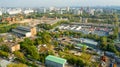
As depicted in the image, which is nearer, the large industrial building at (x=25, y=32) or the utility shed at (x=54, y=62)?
the utility shed at (x=54, y=62)

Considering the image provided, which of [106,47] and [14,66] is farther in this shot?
[106,47]

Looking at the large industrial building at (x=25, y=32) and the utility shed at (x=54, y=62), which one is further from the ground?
the large industrial building at (x=25, y=32)

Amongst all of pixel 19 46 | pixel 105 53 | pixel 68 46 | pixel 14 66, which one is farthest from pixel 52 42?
pixel 14 66

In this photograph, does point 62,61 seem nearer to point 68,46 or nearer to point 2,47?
point 68,46

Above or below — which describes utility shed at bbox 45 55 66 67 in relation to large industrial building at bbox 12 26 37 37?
below

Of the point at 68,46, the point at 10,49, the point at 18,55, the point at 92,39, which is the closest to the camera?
the point at 18,55

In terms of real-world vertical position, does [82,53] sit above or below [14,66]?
below

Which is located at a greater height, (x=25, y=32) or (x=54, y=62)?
(x=25, y=32)

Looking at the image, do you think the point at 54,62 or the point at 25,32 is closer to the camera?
the point at 54,62

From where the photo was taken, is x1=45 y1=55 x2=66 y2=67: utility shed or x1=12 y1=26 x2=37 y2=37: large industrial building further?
x1=12 y1=26 x2=37 y2=37: large industrial building

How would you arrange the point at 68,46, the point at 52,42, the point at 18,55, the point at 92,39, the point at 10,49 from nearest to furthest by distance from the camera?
the point at 18,55 < the point at 10,49 < the point at 68,46 < the point at 52,42 < the point at 92,39
